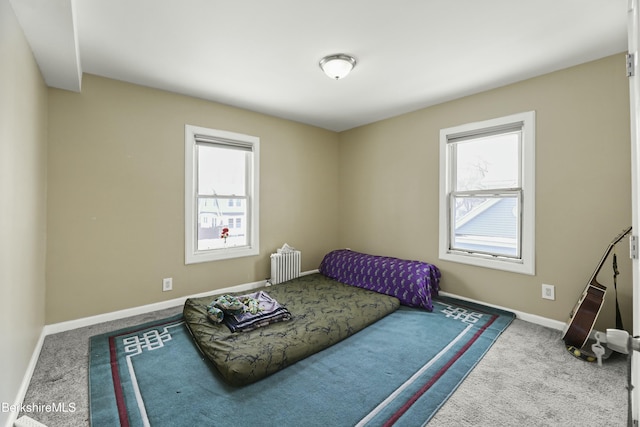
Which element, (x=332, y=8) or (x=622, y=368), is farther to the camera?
(x=622, y=368)

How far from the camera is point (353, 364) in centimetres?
217

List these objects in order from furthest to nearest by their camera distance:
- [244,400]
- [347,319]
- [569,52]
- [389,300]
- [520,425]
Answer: [389,300] → [347,319] → [569,52] → [244,400] → [520,425]

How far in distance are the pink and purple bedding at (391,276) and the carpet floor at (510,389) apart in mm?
926

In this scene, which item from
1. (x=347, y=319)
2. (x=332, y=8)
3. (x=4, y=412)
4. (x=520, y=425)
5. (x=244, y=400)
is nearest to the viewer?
(x=4, y=412)

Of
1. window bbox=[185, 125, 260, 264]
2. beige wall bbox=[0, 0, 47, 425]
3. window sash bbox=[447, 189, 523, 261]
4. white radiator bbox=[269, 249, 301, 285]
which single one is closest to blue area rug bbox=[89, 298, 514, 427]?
beige wall bbox=[0, 0, 47, 425]

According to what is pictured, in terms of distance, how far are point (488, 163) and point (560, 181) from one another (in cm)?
72

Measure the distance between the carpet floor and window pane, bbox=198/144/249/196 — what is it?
1.96 metres

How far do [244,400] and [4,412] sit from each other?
119 centimetres

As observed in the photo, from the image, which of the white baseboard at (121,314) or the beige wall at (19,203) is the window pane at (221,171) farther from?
the beige wall at (19,203)

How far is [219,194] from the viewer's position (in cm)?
370

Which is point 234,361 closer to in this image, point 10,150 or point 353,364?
point 353,364

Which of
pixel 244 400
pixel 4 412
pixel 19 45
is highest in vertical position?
pixel 19 45

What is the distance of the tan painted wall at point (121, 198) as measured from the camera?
267 centimetres

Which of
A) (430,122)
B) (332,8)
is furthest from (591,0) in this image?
(430,122)
